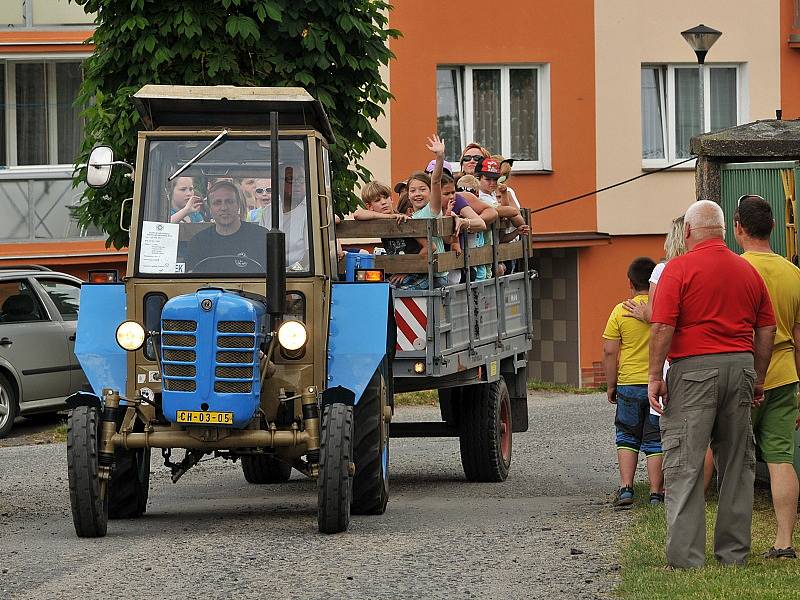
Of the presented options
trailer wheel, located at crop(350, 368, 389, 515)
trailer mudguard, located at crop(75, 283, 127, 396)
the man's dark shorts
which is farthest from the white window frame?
the man's dark shorts

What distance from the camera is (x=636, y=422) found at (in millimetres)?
11156

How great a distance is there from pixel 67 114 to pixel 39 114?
411 millimetres

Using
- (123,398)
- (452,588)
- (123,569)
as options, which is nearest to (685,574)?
(452,588)

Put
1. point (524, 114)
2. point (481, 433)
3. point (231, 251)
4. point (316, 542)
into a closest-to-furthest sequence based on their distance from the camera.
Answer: point (316, 542) < point (231, 251) < point (481, 433) < point (524, 114)

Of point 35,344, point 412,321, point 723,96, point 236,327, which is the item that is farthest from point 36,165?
point 236,327

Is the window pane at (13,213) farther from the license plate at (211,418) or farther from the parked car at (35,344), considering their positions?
the license plate at (211,418)

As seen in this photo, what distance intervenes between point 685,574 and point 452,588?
115 cm

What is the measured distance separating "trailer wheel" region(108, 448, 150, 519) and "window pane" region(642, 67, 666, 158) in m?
15.8

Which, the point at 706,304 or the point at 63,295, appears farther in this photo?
the point at 63,295

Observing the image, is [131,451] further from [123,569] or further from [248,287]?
[123,569]

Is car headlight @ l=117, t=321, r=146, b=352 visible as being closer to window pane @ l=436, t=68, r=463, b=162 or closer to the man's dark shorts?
the man's dark shorts

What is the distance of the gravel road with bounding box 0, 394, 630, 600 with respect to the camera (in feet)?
25.6

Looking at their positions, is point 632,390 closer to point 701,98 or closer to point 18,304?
point 18,304

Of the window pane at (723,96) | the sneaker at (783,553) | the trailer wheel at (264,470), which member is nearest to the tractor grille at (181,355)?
the sneaker at (783,553)
